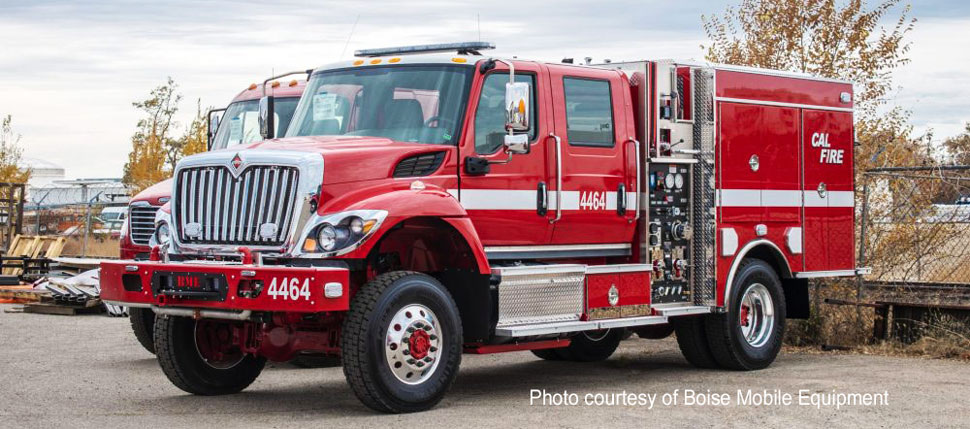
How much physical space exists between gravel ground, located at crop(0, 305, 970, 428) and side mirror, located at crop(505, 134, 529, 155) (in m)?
1.98

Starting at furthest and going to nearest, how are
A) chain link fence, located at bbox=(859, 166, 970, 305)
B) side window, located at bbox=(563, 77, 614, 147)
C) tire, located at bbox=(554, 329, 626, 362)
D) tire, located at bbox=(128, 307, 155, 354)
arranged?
chain link fence, located at bbox=(859, 166, 970, 305)
tire, located at bbox=(554, 329, 626, 362)
tire, located at bbox=(128, 307, 155, 354)
side window, located at bbox=(563, 77, 614, 147)

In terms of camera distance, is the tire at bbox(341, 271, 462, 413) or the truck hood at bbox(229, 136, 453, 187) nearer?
the tire at bbox(341, 271, 462, 413)

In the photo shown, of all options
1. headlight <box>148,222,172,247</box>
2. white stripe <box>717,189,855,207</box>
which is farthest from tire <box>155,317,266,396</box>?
white stripe <box>717,189,855,207</box>

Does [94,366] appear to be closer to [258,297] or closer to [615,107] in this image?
[258,297]

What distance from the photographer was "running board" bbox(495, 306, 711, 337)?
1001cm

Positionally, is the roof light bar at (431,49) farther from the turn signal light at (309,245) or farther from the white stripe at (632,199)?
the turn signal light at (309,245)

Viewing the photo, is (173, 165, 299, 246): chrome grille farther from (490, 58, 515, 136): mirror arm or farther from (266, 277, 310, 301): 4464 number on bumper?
(490, 58, 515, 136): mirror arm

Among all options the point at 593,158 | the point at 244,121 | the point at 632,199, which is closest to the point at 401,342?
the point at 593,158

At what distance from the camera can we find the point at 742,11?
18109 millimetres

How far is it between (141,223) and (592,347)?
15.9 feet

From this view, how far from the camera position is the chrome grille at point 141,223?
13.0 meters

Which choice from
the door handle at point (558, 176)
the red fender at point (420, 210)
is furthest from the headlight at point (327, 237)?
the door handle at point (558, 176)

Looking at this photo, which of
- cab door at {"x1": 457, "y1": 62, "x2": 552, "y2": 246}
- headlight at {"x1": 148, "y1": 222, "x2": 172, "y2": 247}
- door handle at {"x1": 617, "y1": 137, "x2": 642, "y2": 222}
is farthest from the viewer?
door handle at {"x1": 617, "y1": 137, "x2": 642, "y2": 222}

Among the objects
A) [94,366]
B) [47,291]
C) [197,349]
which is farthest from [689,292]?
[47,291]
